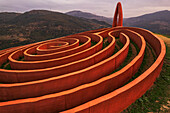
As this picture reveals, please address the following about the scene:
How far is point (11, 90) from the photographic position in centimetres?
698

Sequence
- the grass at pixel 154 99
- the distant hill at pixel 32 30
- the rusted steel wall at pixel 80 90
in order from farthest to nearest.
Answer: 1. the distant hill at pixel 32 30
2. the grass at pixel 154 99
3. the rusted steel wall at pixel 80 90

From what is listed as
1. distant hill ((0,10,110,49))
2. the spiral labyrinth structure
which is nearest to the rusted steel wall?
the spiral labyrinth structure

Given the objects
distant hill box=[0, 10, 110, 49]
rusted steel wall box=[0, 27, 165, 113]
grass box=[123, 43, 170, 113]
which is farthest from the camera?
distant hill box=[0, 10, 110, 49]

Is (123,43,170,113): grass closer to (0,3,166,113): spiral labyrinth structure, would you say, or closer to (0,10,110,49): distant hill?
(0,3,166,113): spiral labyrinth structure

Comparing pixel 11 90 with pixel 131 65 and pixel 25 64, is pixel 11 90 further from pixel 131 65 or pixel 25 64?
pixel 131 65

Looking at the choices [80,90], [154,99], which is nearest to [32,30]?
[80,90]

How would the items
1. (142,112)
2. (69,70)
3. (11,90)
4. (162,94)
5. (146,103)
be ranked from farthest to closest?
(69,70)
(11,90)
(162,94)
(146,103)
(142,112)

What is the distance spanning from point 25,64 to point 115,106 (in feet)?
30.7

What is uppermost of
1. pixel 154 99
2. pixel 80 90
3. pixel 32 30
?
pixel 32 30

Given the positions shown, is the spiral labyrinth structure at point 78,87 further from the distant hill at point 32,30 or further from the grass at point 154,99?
the distant hill at point 32,30

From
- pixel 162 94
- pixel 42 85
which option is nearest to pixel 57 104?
pixel 42 85

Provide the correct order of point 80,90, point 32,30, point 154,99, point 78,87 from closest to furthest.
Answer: point 154,99, point 80,90, point 78,87, point 32,30

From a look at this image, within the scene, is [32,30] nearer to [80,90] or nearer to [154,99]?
[80,90]

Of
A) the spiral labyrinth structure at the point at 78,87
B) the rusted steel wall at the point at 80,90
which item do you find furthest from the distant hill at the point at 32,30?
the rusted steel wall at the point at 80,90
